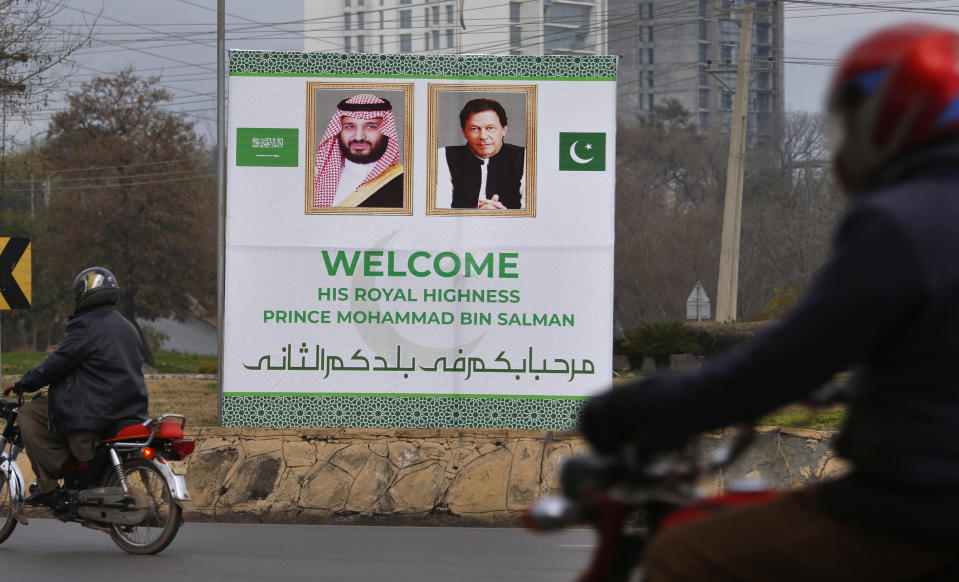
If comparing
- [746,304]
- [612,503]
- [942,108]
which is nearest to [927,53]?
[942,108]

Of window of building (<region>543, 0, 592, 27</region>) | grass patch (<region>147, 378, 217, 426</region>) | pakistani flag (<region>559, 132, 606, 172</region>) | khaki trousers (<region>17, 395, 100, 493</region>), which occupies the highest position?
window of building (<region>543, 0, 592, 27</region>)

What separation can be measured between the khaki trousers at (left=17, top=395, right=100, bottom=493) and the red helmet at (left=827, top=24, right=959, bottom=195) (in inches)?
294

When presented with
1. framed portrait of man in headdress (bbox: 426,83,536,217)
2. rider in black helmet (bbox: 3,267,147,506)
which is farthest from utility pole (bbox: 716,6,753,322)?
rider in black helmet (bbox: 3,267,147,506)

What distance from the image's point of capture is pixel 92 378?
29.9 feet

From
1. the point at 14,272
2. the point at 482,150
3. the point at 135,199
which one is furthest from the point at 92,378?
the point at 135,199

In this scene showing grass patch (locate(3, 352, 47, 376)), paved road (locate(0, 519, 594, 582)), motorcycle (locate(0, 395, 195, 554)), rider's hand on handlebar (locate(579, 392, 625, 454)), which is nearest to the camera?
rider's hand on handlebar (locate(579, 392, 625, 454))

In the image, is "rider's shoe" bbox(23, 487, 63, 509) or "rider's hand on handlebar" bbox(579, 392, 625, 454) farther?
"rider's shoe" bbox(23, 487, 63, 509)

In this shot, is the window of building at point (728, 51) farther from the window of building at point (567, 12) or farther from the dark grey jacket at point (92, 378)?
the dark grey jacket at point (92, 378)

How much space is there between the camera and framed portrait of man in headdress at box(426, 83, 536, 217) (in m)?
14.5

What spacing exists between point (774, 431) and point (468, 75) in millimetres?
4998

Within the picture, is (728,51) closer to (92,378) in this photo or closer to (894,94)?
(92,378)

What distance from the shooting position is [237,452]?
482 inches

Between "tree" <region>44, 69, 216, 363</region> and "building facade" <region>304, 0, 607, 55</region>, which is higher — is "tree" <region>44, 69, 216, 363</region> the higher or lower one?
the lower one

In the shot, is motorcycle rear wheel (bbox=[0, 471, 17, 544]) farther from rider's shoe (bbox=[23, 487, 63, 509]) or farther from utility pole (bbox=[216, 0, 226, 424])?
utility pole (bbox=[216, 0, 226, 424])
